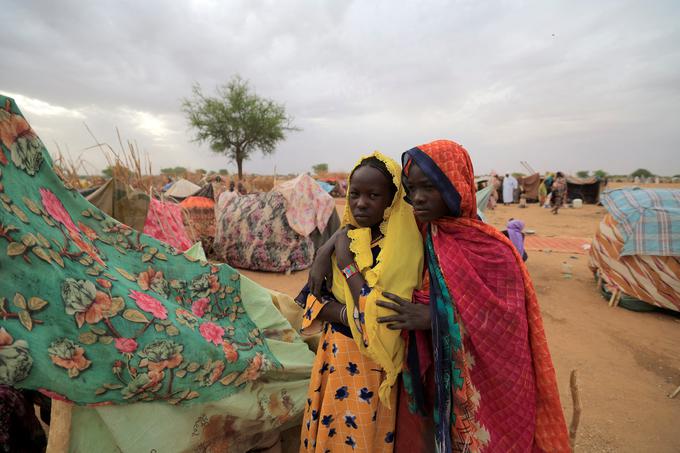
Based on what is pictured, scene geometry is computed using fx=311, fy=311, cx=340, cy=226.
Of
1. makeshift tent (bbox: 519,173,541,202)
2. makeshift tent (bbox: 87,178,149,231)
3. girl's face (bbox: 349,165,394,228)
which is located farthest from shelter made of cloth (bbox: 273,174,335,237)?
makeshift tent (bbox: 519,173,541,202)

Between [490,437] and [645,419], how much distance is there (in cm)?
225

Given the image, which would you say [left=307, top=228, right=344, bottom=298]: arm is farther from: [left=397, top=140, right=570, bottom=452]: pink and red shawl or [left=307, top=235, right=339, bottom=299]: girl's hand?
[left=397, top=140, right=570, bottom=452]: pink and red shawl

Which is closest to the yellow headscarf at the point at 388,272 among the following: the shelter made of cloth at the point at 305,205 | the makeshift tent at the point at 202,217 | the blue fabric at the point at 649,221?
the blue fabric at the point at 649,221

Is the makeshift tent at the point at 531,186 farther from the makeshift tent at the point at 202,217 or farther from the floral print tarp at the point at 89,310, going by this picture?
the floral print tarp at the point at 89,310

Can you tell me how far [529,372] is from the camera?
1152 mm

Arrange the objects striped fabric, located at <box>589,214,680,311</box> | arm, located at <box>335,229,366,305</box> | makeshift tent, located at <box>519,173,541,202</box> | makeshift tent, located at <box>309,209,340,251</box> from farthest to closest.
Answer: makeshift tent, located at <box>519,173,541,202</box>, makeshift tent, located at <box>309,209,340,251</box>, striped fabric, located at <box>589,214,680,311</box>, arm, located at <box>335,229,366,305</box>

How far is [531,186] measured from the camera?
20844mm

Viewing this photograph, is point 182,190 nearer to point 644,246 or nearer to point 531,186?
point 644,246

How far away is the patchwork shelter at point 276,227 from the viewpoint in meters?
6.36

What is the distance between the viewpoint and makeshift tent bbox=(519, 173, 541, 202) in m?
20.7

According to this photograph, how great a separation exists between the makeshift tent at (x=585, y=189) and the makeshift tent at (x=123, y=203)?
76.6 feet

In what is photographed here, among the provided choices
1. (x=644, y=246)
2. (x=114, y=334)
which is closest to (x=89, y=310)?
(x=114, y=334)

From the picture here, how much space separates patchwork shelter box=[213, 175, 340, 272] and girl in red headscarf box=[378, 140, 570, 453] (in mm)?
5286

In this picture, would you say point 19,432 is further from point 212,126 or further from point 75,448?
point 212,126
